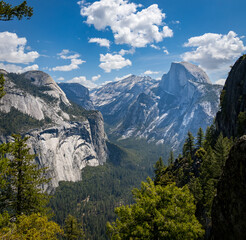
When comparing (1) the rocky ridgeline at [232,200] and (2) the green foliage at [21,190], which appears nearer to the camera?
(1) the rocky ridgeline at [232,200]

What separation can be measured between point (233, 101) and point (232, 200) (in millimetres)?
61966

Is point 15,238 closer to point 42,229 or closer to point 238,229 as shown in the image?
point 42,229

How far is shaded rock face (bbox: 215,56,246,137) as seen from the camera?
188 feet

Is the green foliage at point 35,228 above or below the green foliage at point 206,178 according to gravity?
above

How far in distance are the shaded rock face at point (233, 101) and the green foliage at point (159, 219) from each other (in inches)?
1939

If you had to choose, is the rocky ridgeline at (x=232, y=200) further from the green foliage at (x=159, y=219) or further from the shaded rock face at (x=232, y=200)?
the green foliage at (x=159, y=219)

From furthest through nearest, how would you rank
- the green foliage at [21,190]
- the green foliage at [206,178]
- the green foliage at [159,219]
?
the green foliage at [206,178]
the green foliage at [21,190]
the green foliage at [159,219]

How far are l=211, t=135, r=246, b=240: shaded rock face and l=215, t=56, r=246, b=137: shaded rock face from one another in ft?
166

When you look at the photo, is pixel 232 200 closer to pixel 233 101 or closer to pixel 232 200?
pixel 232 200

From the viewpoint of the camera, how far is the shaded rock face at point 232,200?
33.2 feet

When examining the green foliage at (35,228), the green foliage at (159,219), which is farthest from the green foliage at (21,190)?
the green foliage at (159,219)

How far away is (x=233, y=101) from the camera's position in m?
62.5

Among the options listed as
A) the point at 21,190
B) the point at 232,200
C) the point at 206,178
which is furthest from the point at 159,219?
the point at 206,178

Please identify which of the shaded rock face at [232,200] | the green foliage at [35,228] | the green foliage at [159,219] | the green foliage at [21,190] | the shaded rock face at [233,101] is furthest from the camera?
the shaded rock face at [233,101]
